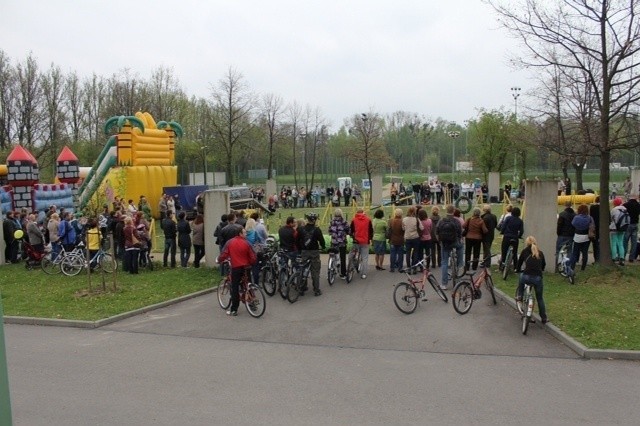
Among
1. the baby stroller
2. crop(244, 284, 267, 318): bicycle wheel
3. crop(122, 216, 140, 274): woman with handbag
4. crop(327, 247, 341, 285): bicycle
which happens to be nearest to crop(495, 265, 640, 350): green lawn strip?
crop(327, 247, 341, 285): bicycle

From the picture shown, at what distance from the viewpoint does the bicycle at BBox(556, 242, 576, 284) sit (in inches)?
545

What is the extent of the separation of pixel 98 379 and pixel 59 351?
2003 mm

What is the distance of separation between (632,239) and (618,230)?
0.93m

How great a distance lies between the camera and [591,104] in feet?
55.3

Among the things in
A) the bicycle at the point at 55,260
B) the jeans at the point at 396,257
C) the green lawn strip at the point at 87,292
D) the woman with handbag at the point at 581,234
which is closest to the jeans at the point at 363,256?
the jeans at the point at 396,257

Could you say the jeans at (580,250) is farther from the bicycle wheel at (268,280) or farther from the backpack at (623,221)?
the bicycle wheel at (268,280)

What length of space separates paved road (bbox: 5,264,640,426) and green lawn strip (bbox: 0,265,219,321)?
2.89 feet

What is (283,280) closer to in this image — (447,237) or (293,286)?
(293,286)

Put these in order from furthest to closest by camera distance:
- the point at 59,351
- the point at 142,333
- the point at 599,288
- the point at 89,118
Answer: the point at 89,118 < the point at 599,288 < the point at 142,333 < the point at 59,351

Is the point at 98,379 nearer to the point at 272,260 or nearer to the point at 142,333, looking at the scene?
the point at 142,333

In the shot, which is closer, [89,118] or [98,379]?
[98,379]

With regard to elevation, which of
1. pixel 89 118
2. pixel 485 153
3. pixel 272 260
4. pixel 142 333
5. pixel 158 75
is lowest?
pixel 142 333

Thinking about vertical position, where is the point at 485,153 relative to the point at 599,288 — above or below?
above

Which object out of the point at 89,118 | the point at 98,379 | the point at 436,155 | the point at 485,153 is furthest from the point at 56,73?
the point at 98,379
